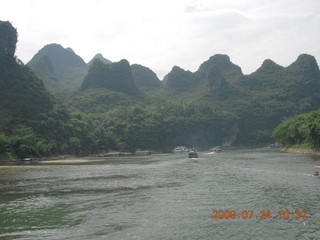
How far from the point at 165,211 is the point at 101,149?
353 feet

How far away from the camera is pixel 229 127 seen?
189875 mm

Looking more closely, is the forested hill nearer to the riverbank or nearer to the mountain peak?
the mountain peak

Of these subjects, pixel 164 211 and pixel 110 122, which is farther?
pixel 110 122

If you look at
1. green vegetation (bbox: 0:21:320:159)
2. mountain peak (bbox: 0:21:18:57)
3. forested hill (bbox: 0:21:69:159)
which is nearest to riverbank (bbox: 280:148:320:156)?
green vegetation (bbox: 0:21:320:159)

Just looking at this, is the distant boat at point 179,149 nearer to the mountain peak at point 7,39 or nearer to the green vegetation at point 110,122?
the green vegetation at point 110,122

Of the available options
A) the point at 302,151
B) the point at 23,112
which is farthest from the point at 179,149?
the point at 23,112

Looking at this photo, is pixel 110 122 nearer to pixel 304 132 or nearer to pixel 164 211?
pixel 304 132

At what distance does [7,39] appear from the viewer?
116 metres

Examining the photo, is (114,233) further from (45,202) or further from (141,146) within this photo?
(141,146)
